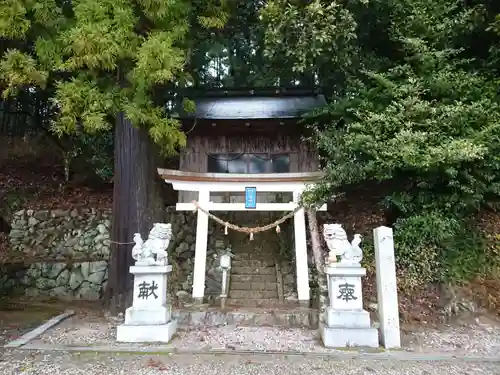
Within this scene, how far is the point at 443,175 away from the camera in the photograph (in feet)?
20.9

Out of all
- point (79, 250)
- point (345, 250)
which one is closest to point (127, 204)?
point (79, 250)

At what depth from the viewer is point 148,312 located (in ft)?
17.3

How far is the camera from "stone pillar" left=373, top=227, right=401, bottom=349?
497cm

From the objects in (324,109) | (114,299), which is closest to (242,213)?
(324,109)

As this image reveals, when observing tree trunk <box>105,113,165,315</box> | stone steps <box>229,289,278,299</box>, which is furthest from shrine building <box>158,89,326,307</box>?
tree trunk <box>105,113,165,315</box>

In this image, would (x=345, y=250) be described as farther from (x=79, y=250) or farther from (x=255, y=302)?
(x=79, y=250)

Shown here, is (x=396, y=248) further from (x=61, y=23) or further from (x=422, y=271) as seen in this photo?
(x=61, y=23)

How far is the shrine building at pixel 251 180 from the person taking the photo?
7.77 m

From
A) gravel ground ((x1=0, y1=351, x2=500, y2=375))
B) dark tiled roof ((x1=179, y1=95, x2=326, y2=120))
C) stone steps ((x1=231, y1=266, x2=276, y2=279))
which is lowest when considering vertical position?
gravel ground ((x1=0, y1=351, x2=500, y2=375))

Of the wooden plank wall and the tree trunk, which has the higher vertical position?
the wooden plank wall

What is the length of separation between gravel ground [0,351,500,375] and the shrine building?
297 cm

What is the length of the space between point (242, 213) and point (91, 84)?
205 inches

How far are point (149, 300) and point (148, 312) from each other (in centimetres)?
17

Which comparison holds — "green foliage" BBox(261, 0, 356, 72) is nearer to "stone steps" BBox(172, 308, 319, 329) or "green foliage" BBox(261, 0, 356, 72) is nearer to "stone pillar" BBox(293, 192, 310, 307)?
"stone pillar" BBox(293, 192, 310, 307)
